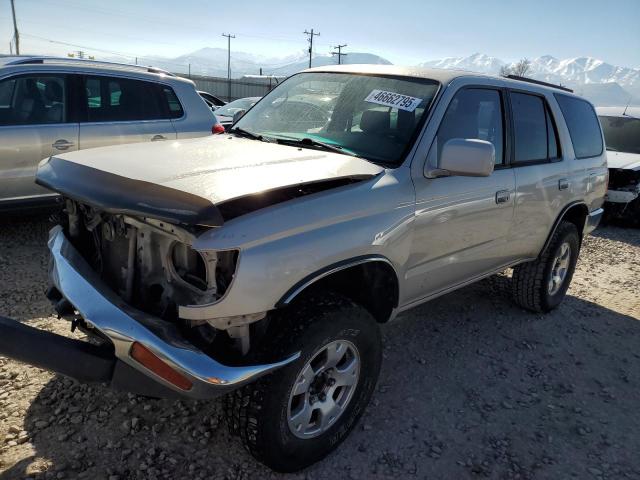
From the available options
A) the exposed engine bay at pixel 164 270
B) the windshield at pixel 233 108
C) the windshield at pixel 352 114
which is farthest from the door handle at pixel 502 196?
the windshield at pixel 233 108

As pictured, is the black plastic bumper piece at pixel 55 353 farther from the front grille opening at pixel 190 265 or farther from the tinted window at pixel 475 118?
the tinted window at pixel 475 118

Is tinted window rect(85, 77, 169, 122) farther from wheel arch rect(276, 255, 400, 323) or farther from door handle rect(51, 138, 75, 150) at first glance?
wheel arch rect(276, 255, 400, 323)

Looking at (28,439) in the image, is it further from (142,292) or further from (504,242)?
(504,242)

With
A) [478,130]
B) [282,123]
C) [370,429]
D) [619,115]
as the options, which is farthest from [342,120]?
[619,115]

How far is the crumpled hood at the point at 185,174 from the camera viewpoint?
1941mm

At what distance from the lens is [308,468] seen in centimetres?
254

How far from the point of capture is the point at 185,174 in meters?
2.22

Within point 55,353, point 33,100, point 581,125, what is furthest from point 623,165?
point 55,353

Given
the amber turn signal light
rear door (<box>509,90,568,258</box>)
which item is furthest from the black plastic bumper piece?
rear door (<box>509,90,568,258</box>)

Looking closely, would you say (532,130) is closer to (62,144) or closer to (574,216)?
(574,216)

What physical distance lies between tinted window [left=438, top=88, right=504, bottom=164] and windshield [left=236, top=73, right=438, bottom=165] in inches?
7.2

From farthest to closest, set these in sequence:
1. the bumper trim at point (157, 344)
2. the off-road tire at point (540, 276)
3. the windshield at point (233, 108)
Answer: the windshield at point (233, 108), the off-road tire at point (540, 276), the bumper trim at point (157, 344)

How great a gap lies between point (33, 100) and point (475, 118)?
430cm

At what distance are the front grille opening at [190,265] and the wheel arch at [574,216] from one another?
3.19 m
